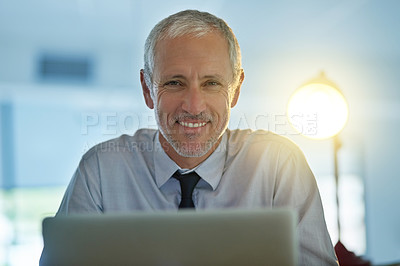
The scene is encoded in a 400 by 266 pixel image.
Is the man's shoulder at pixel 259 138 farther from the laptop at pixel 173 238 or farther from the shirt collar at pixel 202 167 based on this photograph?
the laptop at pixel 173 238

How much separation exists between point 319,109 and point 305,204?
2.97 ft

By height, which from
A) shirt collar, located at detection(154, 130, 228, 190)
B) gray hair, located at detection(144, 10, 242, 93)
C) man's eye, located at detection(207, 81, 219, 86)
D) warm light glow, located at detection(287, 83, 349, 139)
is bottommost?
shirt collar, located at detection(154, 130, 228, 190)

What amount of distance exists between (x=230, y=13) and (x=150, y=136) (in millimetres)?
2128

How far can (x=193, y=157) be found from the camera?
1.50 meters

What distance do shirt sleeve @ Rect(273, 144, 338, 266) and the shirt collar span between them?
0.73 ft

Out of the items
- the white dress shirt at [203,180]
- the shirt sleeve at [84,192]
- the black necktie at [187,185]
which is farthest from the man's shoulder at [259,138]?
the shirt sleeve at [84,192]

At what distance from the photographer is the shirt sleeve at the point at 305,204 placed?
119 centimetres

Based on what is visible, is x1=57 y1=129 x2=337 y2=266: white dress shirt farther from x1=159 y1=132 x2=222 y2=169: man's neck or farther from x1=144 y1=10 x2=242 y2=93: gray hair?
x1=144 y1=10 x2=242 y2=93: gray hair

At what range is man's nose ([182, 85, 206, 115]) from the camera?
1.34 m

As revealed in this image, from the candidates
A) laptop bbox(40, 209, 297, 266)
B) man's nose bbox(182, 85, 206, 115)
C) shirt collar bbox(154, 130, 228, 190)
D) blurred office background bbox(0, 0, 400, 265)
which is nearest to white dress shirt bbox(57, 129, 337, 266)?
shirt collar bbox(154, 130, 228, 190)

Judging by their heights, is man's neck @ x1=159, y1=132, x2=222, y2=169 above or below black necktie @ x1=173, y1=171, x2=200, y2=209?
above

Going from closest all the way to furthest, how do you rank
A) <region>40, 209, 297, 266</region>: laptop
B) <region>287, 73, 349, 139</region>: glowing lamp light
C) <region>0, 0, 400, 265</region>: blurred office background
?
<region>40, 209, 297, 266</region>: laptop < <region>287, 73, 349, 139</region>: glowing lamp light < <region>0, 0, 400, 265</region>: blurred office background

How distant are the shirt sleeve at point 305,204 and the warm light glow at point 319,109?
0.68 metres

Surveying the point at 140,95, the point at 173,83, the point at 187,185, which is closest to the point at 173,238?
the point at 187,185
